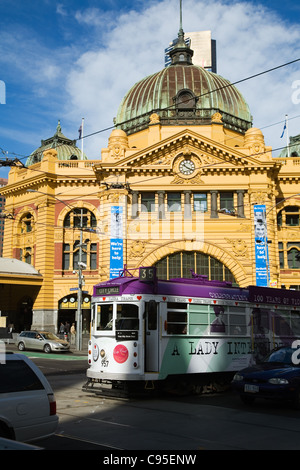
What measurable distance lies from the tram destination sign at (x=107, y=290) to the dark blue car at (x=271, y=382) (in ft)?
14.2

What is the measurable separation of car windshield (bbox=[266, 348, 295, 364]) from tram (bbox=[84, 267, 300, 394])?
2125 millimetres

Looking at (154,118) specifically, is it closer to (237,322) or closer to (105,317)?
(237,322)

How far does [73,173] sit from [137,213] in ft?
26.4

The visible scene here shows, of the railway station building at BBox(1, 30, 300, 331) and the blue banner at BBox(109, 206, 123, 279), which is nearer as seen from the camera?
the blue banner at BBox(109, 206, 123, 279)

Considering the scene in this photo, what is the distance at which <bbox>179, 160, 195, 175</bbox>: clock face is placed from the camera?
44.3 metres

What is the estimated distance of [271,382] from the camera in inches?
509

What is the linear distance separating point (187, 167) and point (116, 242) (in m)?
9.36

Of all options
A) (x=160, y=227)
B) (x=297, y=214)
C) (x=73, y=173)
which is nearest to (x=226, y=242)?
(x=160, y=227)

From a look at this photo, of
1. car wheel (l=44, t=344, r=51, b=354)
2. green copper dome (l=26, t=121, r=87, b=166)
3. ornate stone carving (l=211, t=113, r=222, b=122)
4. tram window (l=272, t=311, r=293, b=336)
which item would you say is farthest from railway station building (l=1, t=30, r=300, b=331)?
tram window (l=272, t=311, r=293, b=336)

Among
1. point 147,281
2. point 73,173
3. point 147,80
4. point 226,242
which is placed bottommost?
point 147,281

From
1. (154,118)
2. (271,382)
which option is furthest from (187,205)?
(271,382)

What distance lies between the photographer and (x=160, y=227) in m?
43.0

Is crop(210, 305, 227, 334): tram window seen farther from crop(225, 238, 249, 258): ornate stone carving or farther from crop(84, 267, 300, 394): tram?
crop(225, 238, 249, 258): ornate stone carving

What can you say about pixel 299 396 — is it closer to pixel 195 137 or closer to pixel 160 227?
pixel 160 227
